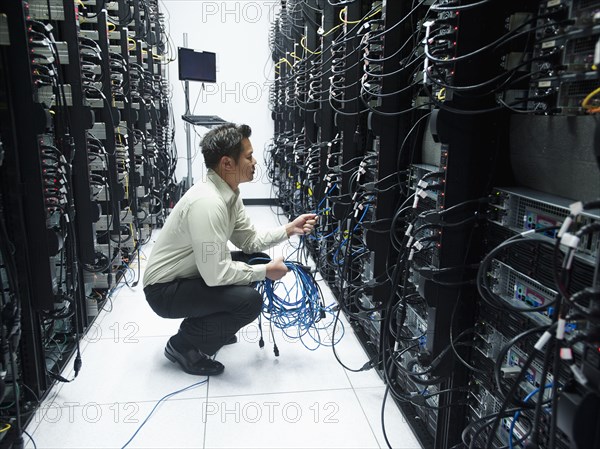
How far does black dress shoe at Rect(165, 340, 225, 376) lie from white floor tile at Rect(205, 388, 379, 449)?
0.79ft

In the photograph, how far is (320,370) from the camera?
2.69 metres

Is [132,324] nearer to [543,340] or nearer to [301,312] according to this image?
[301,312]

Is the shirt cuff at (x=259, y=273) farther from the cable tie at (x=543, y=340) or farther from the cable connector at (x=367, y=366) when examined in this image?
the cable tie at (x=543, y=340)

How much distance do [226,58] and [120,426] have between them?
626 cm

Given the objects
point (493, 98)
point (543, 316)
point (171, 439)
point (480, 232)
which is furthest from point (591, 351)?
point (171, 439)

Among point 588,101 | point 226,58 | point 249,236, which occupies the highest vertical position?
point 226,58

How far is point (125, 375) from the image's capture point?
259 centimetres

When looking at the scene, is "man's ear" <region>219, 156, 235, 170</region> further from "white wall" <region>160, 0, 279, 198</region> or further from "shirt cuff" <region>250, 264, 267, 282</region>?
"white wall" <region>160, 0, 279, 198</region>

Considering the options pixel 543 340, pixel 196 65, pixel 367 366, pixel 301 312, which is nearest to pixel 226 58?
pixel 196 65

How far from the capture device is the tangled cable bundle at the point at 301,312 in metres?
2.81

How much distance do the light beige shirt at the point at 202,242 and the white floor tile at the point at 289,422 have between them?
0.62m

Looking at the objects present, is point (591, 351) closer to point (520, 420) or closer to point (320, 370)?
point (520, 420)

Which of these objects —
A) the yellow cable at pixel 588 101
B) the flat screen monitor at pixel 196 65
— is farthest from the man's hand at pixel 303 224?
the flat screen monitor at pixel 196 65

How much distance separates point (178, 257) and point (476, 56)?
177cm
